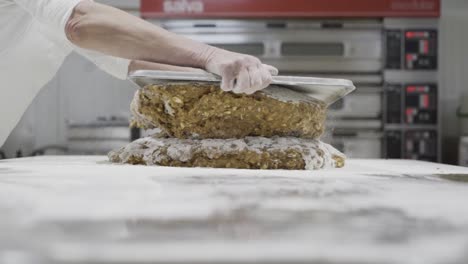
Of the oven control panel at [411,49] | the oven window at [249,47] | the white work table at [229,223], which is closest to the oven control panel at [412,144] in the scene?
the oven control panel at [411,49]

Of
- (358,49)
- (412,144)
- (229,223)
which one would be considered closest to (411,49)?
(358,49)

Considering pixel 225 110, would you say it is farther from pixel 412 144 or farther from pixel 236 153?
pixel 412 144

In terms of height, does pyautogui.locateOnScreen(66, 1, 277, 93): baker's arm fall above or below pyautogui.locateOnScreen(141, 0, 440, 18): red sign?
below

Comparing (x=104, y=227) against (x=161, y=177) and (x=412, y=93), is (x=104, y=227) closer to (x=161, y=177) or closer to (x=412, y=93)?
(x=161, y=177)

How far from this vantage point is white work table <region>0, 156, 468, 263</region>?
0.94 ft

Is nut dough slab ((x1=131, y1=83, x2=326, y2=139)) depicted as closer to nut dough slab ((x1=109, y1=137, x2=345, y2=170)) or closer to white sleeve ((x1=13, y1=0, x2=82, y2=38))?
nut dough slab ((x1=109, y1=137, x2=345, y2=170))

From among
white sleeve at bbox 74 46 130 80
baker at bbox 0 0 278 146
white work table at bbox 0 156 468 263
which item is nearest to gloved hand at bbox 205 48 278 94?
baker at bbox 0 0 278 146

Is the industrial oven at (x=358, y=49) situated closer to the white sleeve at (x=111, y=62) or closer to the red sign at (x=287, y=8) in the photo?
the red sign at (x=287, y=8)

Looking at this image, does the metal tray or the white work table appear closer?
the white work table

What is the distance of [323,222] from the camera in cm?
38

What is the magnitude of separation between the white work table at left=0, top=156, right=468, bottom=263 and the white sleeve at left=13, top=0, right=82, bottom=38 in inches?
23.6

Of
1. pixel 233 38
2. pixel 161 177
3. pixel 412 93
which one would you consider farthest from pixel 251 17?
pixel 161 177

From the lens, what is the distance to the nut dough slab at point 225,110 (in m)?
1.04

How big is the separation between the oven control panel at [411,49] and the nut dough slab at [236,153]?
2089 millimetres
